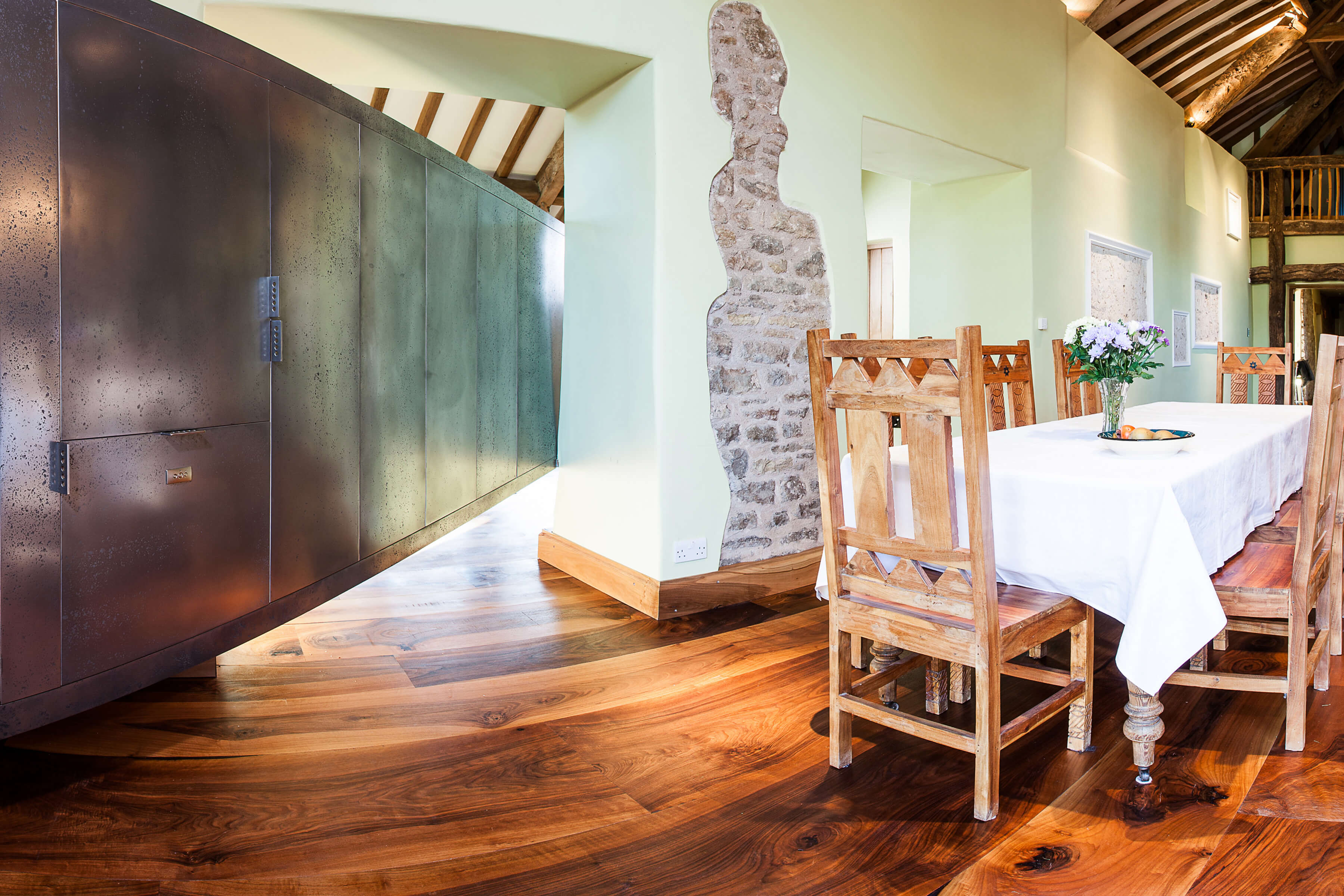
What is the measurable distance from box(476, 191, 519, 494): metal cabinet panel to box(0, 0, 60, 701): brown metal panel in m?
2.27

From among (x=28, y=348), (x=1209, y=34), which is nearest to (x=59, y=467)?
(x=28, y=348)

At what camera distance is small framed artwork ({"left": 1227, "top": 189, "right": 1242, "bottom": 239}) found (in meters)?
10.1

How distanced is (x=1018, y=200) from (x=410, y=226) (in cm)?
396

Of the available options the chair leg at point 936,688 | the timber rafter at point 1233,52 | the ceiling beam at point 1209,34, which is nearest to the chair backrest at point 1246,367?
the timber rafter at point 1233,52

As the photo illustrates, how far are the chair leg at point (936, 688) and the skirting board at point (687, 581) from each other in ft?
3.97

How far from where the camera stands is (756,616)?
10.9ft

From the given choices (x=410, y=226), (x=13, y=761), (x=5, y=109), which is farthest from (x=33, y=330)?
(x=410, y=226)

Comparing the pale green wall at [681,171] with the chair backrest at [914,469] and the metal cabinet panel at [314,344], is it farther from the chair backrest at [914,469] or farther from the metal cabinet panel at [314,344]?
the chair backrest at [914,469]

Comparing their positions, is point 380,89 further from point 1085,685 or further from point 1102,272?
point 1085,685

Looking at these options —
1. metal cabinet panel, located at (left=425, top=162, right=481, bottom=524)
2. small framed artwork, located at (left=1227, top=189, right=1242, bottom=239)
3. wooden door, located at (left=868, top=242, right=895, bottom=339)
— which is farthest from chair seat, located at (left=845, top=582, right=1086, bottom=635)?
small framed artwork, located at (left=1227, top=189, right=1242, bottom=239)

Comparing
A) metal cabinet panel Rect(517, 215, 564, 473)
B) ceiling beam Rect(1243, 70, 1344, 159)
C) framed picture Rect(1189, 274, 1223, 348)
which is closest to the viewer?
metal cabinet panel Rect(517, 215, 564, 473)

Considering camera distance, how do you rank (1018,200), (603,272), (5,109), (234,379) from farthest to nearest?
(1018,200) < (603,272) < (234,379) < (5,109)

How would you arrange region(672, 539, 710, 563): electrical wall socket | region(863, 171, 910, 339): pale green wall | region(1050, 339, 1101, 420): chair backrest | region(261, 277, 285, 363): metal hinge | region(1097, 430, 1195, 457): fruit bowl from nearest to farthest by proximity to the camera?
region(1097, 430, 1195, 457): fruit bowl < region(261, 277, 285, 363): metal hinge < region(672, 539, 710, 563): electrical wall socket < region(1050, 339, 1101, 420): chair backrest < region(863, 171, 910, 339): pale green wall

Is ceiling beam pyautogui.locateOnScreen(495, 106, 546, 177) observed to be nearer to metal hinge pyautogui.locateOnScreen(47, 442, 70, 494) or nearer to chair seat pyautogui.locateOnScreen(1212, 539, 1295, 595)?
metal hinge pyautogui.locateOnScreen(47, 442, 70, 494)
